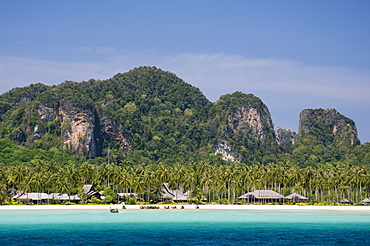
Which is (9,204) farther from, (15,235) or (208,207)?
(15,235)

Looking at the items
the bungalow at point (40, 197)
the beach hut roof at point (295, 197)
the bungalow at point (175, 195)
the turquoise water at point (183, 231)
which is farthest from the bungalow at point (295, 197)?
the bungalow at point (40, 197)

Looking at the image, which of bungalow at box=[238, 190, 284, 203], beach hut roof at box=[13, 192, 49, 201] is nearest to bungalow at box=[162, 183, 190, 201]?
bungalow at box=[238, 190, 284, 203]

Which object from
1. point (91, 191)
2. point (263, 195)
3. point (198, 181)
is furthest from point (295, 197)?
point (91, 191)

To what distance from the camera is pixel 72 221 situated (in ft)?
259

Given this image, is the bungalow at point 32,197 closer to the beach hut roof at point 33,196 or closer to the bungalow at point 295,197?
the beach hut roof at point 33,196

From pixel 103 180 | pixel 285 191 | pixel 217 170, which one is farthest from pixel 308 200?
pixel 103 180

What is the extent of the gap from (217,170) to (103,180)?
29427 millimetres

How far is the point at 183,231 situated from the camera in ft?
214

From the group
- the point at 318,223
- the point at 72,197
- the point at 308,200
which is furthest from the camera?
the point at 308,200

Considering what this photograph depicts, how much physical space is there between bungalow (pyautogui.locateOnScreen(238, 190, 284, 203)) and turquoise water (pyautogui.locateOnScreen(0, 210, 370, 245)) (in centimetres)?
4463

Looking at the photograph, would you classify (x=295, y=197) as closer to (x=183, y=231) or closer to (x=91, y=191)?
(x=91, y=191)

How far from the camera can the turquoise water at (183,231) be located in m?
56.0

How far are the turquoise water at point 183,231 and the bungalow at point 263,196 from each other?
146 ft

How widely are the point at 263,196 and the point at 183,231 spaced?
6725 centimetres
